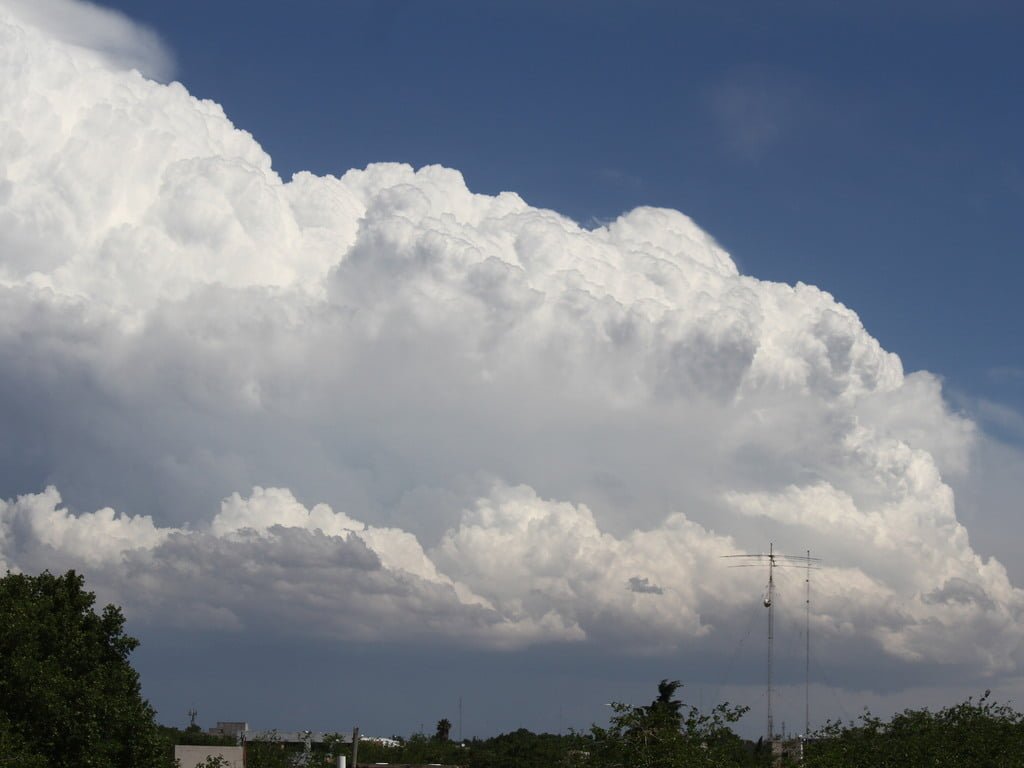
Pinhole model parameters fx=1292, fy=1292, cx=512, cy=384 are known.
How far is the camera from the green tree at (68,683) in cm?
5644

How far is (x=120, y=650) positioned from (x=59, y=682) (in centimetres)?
577

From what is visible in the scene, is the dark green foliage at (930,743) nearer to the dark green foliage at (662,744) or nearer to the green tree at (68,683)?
the dark green foliage at (662,744)

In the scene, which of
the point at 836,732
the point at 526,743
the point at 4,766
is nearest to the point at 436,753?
the point at 526,743

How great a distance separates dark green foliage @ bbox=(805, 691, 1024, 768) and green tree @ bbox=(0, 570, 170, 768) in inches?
1223

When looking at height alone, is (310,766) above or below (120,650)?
below

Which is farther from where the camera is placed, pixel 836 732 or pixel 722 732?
pixel 836 732

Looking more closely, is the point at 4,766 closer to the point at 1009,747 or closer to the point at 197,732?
the point at 1009,747

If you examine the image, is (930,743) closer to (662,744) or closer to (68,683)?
(662,744)

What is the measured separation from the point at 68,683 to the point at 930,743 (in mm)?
A: 43485

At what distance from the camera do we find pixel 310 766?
64.2 meters

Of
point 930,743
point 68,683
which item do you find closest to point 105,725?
point 68,683

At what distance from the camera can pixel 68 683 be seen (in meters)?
57.4

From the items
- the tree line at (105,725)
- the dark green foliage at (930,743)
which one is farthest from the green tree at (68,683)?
the dark green foliage at (930,743)

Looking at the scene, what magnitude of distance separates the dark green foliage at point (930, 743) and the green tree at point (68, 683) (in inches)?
1223
